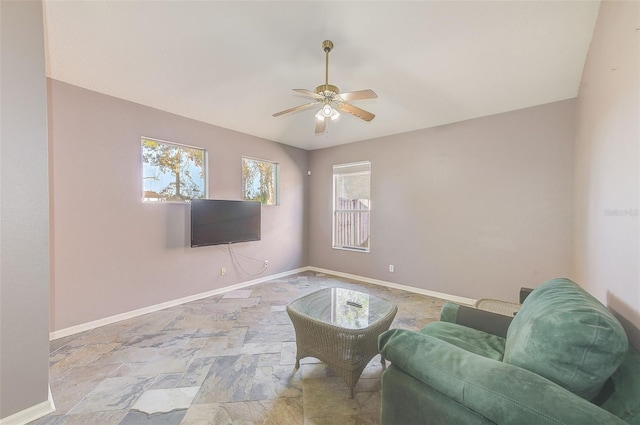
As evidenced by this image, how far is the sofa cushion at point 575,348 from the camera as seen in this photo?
0.86 m

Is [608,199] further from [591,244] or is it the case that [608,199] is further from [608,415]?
[608,415]

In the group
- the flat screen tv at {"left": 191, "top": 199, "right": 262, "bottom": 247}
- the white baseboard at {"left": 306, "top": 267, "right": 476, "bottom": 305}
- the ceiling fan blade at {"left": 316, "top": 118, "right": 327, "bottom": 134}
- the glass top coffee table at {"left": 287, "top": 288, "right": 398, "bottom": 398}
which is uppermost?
the ceiling fan blade at {"left": 316, "top": 118, "right": 327, "bottom": 134}

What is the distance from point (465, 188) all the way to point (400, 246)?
53.0 inches

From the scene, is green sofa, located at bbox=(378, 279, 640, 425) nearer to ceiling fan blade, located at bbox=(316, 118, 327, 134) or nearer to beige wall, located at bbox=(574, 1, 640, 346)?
beige wall, located at bbox=(574, 1, 640, 346)

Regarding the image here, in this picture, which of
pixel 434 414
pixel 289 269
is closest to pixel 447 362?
pixel 434 414

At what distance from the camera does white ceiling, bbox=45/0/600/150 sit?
2061 millimetres

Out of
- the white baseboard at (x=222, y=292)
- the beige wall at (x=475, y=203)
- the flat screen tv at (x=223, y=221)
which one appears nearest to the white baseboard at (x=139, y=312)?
the white baseboard at (x=222, y=292)

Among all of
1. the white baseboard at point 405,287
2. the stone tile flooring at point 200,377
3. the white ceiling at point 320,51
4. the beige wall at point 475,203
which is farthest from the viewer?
the white baseboard at point 405,287

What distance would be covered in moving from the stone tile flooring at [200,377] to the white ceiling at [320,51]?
2773 mm

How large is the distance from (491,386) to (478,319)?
111 cm

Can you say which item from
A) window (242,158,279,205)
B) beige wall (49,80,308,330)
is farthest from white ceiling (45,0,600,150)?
window (242,158,279,205)

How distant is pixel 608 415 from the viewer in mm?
769

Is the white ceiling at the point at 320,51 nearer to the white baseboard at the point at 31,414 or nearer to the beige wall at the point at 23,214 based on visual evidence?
the beige wall at the point at 23,214

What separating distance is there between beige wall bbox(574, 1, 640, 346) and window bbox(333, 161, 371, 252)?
287 cm
